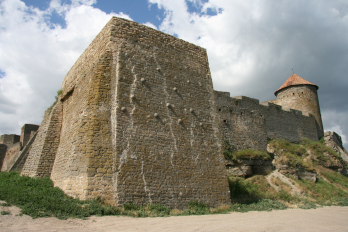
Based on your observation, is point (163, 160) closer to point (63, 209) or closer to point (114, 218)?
point (114, 218)

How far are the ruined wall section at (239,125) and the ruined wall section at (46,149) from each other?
420 inches

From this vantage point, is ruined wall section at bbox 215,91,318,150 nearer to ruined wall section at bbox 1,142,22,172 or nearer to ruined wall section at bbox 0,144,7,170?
ruined wall section at bbox 1,142,22,172

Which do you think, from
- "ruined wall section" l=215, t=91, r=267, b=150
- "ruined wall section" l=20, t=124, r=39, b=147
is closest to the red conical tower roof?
"ruined wall section" l=215, t=91, r=267, b=150

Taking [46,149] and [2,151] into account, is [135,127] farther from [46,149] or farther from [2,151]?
[2,151]

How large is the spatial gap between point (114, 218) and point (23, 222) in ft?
6.56

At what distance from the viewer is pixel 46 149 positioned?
10.4 metres

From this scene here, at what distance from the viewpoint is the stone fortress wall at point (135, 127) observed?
25.6 feet

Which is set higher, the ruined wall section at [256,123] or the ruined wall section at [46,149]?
the ruined wall section at [256,123]

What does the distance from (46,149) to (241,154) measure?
1142 cm

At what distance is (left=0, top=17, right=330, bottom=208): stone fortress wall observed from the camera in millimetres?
7801

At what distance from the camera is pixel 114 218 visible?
21.3 ft

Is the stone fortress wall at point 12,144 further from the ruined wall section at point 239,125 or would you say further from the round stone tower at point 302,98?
the round stone tower at point 302,98

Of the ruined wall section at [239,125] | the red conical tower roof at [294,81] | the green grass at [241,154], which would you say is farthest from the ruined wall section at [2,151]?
the red conical tower roof at [294,81]

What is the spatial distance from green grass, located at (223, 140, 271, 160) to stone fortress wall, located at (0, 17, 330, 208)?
6.31 m
